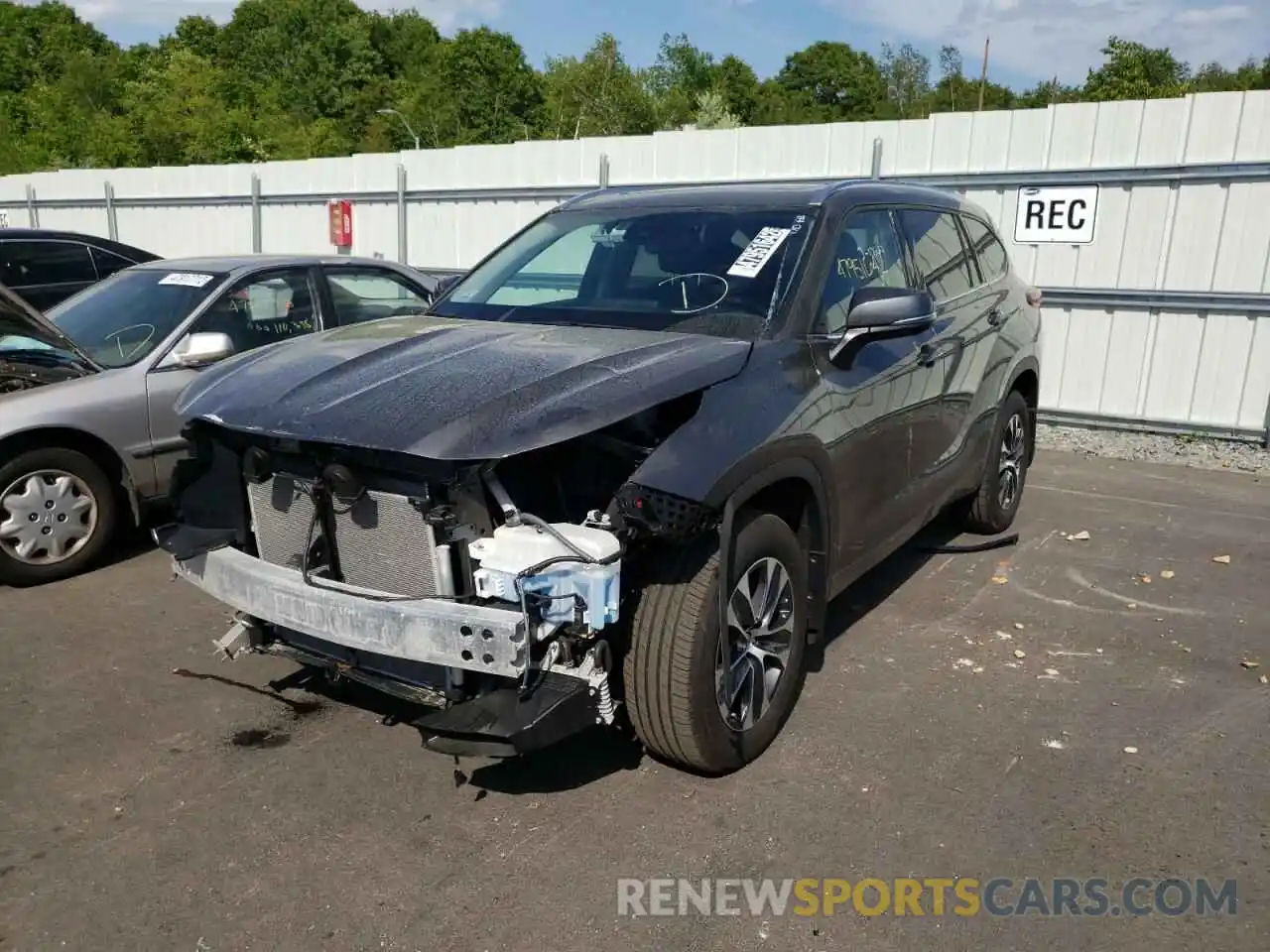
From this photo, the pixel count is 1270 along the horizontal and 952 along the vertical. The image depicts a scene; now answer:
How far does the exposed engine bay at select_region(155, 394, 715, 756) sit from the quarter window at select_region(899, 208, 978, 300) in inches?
84.1

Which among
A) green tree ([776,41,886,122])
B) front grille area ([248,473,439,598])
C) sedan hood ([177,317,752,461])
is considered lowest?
front grille area ([248,473,439,598])

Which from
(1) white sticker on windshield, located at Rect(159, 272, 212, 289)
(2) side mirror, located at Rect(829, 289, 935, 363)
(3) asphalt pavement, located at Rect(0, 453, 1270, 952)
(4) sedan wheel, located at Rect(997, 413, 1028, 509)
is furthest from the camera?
(1) white sticker on windshield, located at Rect(159, 272, 212, 289)

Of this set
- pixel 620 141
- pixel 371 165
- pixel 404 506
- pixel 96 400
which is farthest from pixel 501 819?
pixel 371 165

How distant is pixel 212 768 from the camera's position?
11.1 ft

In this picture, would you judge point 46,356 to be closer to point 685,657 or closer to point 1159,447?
point 685,657

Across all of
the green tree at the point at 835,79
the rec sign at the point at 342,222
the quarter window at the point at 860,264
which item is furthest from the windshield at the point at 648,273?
the green tree at the point at 835,79

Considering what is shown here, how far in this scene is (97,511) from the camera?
529 cm

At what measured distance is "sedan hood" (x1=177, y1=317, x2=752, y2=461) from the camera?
2656 mm

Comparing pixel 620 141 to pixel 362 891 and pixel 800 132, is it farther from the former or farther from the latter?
pixel 362 891

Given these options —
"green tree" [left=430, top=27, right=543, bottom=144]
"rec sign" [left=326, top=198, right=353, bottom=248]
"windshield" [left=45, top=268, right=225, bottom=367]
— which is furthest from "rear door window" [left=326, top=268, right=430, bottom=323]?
"green tree" [left=430, top=27, right=543, bottom=144]

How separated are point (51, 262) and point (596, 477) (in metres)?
7.00

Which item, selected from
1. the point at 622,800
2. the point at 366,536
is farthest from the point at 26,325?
the point at 622,800

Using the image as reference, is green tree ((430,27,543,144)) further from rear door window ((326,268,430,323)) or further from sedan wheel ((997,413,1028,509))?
sedan wheel ((997,413,1028,509))

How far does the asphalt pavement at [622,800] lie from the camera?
8.68ft
